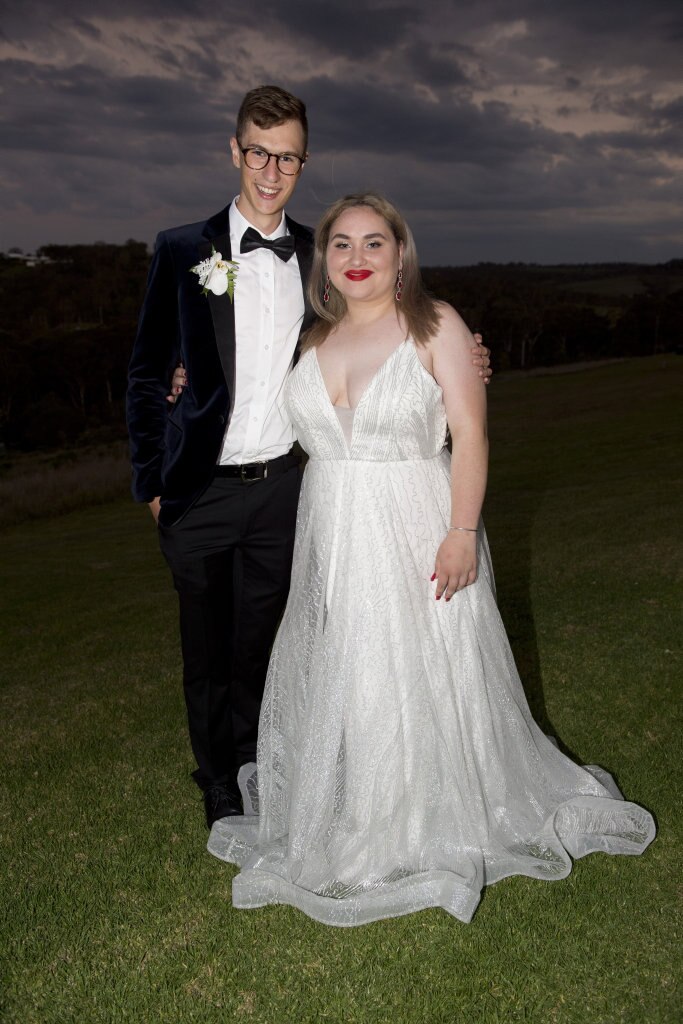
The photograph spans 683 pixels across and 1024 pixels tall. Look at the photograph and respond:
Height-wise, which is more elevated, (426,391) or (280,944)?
(426,391)

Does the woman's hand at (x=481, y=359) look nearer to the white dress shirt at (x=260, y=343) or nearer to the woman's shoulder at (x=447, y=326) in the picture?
the woman's shoulder at (x=447, y=326)

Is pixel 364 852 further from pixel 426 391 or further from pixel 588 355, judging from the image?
pixel 588 355

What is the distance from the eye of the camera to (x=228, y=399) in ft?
12.1

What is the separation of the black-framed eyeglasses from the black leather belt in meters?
1.20

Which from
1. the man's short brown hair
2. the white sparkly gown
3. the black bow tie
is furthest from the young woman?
the man's short brown hair

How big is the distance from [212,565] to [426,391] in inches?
50.6

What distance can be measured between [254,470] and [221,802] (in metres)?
1.53

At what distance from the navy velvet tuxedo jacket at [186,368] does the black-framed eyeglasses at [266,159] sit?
1.00 ft

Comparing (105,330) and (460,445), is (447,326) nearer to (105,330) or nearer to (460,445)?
(460,445)

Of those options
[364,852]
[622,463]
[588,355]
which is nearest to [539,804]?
[364,852]

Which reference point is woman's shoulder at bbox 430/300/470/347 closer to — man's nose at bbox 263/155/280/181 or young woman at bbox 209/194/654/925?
young woman at bbox 209/194/654/925

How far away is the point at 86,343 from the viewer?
4391 centimetres

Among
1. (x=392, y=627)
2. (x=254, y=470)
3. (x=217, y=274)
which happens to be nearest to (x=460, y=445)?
(x=392, y=627)

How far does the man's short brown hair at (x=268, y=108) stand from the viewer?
139 inches
